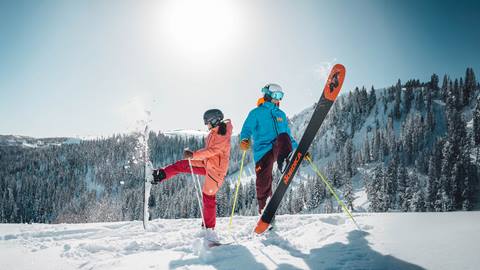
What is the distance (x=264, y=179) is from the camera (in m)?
4.97

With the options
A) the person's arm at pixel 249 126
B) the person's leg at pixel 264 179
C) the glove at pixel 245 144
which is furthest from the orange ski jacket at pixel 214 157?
the person's leg at pixel 264 179

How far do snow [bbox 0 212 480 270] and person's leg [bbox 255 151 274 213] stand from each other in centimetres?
68

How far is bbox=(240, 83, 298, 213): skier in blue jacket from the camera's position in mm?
4969

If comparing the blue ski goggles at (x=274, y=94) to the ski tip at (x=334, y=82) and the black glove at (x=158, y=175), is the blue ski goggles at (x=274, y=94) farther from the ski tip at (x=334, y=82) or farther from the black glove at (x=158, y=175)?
the black glove at (x=158, y=175)

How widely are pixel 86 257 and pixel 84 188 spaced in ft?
573

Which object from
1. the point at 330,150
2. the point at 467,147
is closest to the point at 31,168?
the point at 330,150

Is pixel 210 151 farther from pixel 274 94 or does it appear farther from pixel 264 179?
pixel 274 94

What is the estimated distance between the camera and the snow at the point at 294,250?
238cm

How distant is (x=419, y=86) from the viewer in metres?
162

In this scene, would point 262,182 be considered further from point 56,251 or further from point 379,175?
point 379,175

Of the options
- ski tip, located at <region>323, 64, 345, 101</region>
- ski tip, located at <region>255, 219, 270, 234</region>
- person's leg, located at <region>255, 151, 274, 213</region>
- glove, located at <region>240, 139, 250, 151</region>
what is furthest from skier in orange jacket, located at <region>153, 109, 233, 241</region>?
ski tip, located at <region>323, 64, 345, 101</region>

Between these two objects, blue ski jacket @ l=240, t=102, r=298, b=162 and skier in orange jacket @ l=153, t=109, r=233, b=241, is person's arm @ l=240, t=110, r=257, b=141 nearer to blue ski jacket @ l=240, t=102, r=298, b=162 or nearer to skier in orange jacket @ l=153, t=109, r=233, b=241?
blue ski jacket @ l=240, t=102, r=298, b=162

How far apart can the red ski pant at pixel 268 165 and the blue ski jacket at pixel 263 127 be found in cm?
10

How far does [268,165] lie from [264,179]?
0.26 metres
